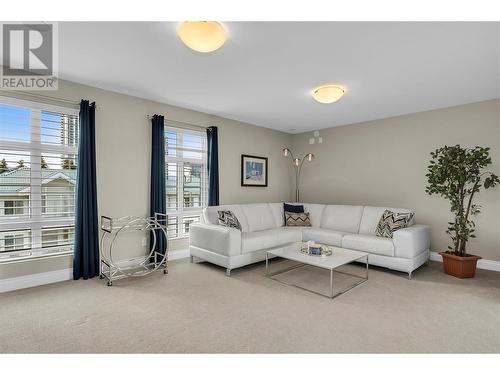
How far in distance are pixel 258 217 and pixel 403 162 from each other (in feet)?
8.99

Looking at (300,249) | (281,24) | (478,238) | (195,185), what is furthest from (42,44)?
(478,238)

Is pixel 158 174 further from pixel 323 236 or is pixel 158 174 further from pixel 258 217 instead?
pixel 323 236

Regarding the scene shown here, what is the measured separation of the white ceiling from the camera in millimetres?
2219

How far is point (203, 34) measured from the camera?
2051 mm

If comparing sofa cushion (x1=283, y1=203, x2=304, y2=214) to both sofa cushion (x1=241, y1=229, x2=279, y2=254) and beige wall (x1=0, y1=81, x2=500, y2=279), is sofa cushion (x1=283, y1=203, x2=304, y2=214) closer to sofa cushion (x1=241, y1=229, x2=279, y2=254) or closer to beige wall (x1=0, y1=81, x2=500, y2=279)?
beige wall (x1=0, y1=81, x2=500, y2=279)

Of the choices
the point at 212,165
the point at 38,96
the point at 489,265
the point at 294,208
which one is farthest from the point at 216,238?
the point at 489,265

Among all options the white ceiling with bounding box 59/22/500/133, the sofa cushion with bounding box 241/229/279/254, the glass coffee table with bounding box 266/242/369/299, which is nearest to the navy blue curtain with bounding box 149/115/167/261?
the white ceiling with bounding box 59/22/500/133

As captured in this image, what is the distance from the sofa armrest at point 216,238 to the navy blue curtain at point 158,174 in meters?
0.48

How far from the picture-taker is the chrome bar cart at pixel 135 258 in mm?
3582

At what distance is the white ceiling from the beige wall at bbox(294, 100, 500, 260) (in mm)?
311

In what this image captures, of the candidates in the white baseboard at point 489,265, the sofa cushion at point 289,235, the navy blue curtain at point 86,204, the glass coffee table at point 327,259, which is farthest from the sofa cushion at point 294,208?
the navy blue curtain at point 86,204

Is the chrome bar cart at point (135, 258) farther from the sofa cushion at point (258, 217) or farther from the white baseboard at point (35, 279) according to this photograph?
the sofa cushion at point (258, 217)
